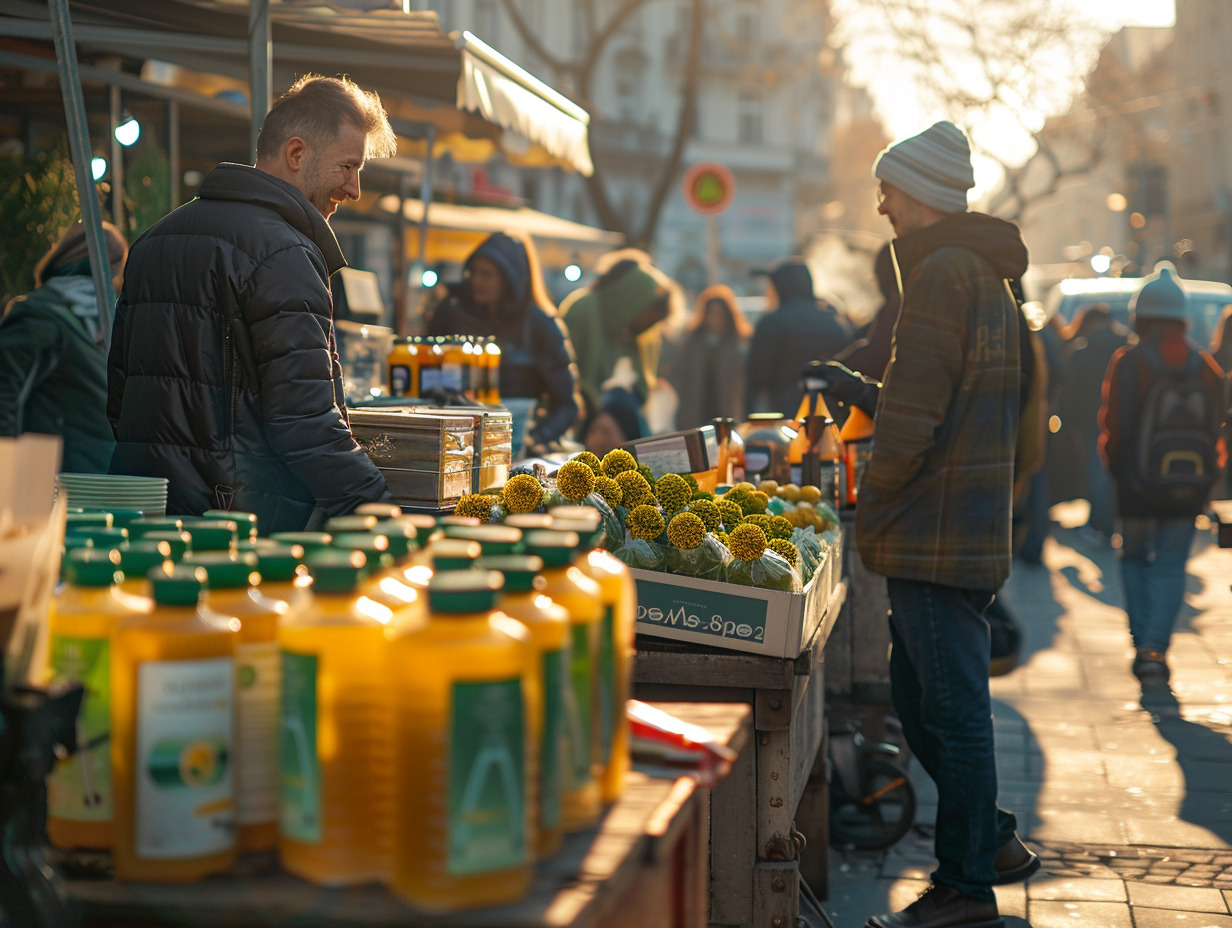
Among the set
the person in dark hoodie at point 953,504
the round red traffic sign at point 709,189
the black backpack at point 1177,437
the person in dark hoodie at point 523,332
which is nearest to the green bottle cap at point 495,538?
the person in dark hoodie at point 953,504

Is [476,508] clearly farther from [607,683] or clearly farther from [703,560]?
[607,683]

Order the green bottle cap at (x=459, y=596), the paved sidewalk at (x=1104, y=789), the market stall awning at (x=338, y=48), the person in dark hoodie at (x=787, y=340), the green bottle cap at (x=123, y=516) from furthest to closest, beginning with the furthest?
1. the person in dark hoodie at (x=787, y=340)
2. the market stall awning at (x=338, y=48)
3. the paved sidewalk at (x=1104, y=789)
4. the green bottle cap at (x=123, y=516)
5. the green bottle cap at (x=459, y=596)

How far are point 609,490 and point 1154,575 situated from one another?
4.77 meters

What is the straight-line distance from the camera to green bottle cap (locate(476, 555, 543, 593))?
1.60 m

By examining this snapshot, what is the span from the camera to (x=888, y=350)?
603 centimetres

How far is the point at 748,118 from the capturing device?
57125mm

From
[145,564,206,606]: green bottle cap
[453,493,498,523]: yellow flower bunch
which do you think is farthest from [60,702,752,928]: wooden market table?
[453,493,498,523]: yellow flower bunch

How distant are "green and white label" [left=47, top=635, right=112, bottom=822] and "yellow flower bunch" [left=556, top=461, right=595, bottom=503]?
5.37 feet

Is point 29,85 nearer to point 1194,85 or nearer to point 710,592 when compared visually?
point 710,592

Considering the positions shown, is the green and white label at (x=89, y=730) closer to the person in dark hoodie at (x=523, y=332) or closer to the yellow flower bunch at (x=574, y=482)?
the yellow flower bunch at (x=574, y=482)

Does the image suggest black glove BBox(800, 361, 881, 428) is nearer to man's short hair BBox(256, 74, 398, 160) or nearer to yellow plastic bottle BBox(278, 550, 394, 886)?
man's short hair BBox(256, 74, 398, 160)

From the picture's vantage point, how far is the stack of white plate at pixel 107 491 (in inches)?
102

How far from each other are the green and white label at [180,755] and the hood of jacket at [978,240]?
107 inches

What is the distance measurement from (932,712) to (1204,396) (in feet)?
14.3
